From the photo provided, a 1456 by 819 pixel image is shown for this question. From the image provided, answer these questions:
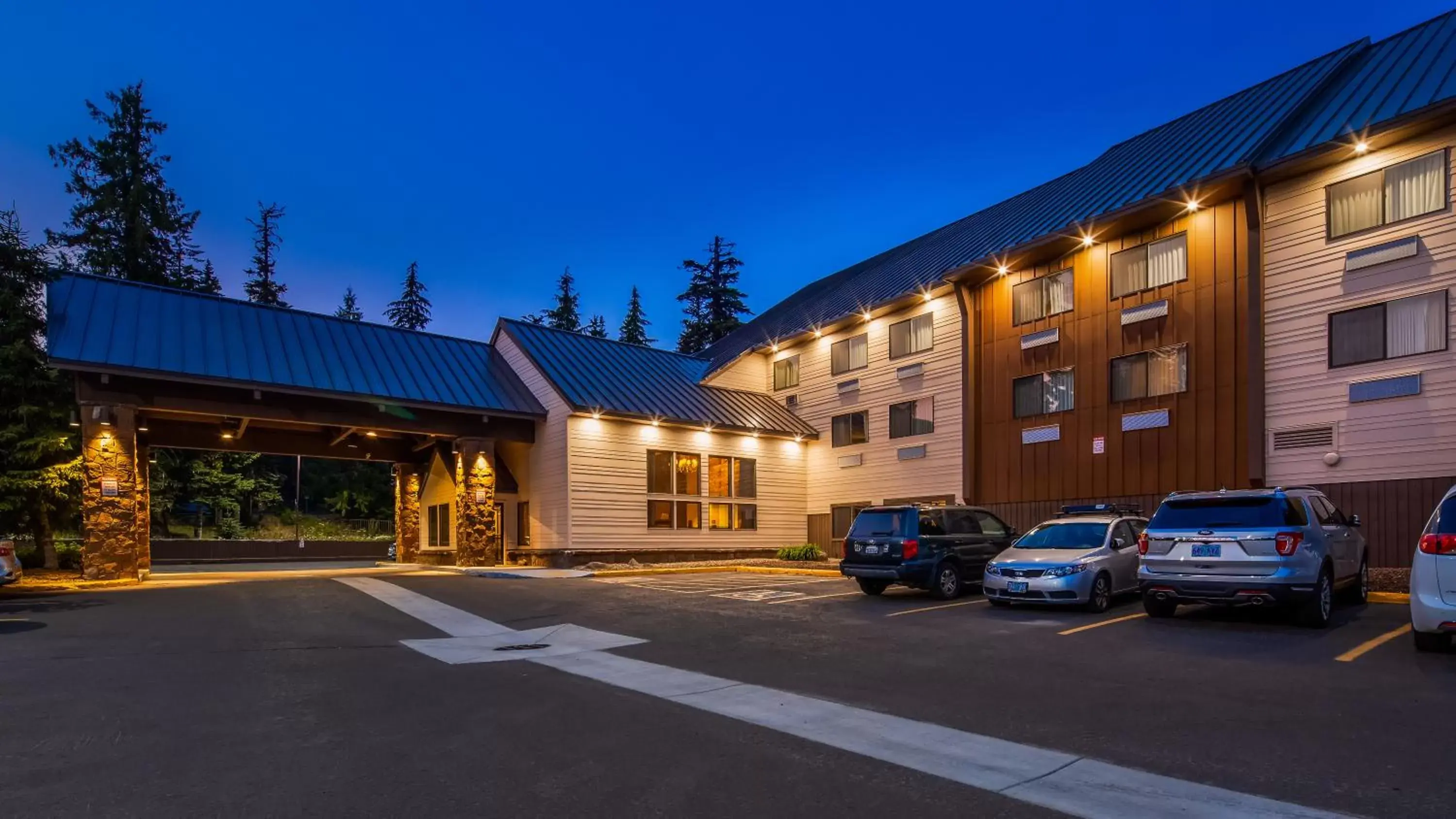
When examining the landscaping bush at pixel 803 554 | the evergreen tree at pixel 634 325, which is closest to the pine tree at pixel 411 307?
the evergreen tree at pixel 634 325

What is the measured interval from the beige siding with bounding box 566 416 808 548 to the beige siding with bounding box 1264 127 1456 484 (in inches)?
594

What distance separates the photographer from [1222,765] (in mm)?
4863

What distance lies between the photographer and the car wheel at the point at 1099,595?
39.5 feet

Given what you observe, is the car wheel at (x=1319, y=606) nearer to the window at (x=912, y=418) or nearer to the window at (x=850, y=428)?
the window at (x=912, y=418)

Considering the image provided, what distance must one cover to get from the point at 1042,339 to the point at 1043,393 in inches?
55.9

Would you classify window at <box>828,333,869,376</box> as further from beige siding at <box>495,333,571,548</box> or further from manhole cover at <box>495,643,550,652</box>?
manhole cover at <box>495,643,550,652</box>

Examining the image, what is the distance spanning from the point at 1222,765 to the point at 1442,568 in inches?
186

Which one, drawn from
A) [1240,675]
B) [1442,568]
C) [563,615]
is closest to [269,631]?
[563,615]

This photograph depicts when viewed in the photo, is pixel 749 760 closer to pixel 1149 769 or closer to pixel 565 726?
pixel 565 726

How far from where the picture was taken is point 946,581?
14344mm

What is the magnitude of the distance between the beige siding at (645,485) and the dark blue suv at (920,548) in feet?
34.7

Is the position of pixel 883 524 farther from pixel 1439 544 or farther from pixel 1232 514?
pixel 1439 544

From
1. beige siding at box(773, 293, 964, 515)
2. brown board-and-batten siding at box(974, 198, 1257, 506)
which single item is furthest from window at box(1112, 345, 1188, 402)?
beige siding at box(773, 293, 964, 515)

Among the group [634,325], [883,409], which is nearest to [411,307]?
[634,325]
